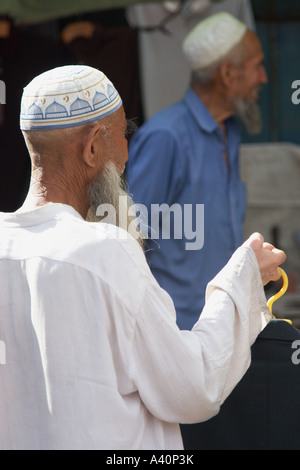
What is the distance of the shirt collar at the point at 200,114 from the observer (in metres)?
3.77

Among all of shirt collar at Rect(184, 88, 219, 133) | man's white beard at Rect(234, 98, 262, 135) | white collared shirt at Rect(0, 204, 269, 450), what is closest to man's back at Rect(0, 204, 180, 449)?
white collared shirt at Rect(0, 204, 269, 450)

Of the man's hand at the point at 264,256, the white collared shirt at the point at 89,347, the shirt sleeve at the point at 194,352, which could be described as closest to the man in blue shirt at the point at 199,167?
the man's hand at the point at 264,256

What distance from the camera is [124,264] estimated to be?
1.63 metres

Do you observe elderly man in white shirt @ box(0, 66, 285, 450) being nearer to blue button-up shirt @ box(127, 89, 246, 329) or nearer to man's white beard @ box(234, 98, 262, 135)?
blue button-up shirt @ box(127, 89, 246, 329)

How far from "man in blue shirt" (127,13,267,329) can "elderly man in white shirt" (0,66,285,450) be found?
1545 mm

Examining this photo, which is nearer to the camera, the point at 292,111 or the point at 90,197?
the point at 90,197

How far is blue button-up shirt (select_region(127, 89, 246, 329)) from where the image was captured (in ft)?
11.5

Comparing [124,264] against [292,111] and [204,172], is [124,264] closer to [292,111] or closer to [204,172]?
[204,172]

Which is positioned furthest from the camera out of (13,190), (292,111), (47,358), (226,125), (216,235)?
(292,111)
